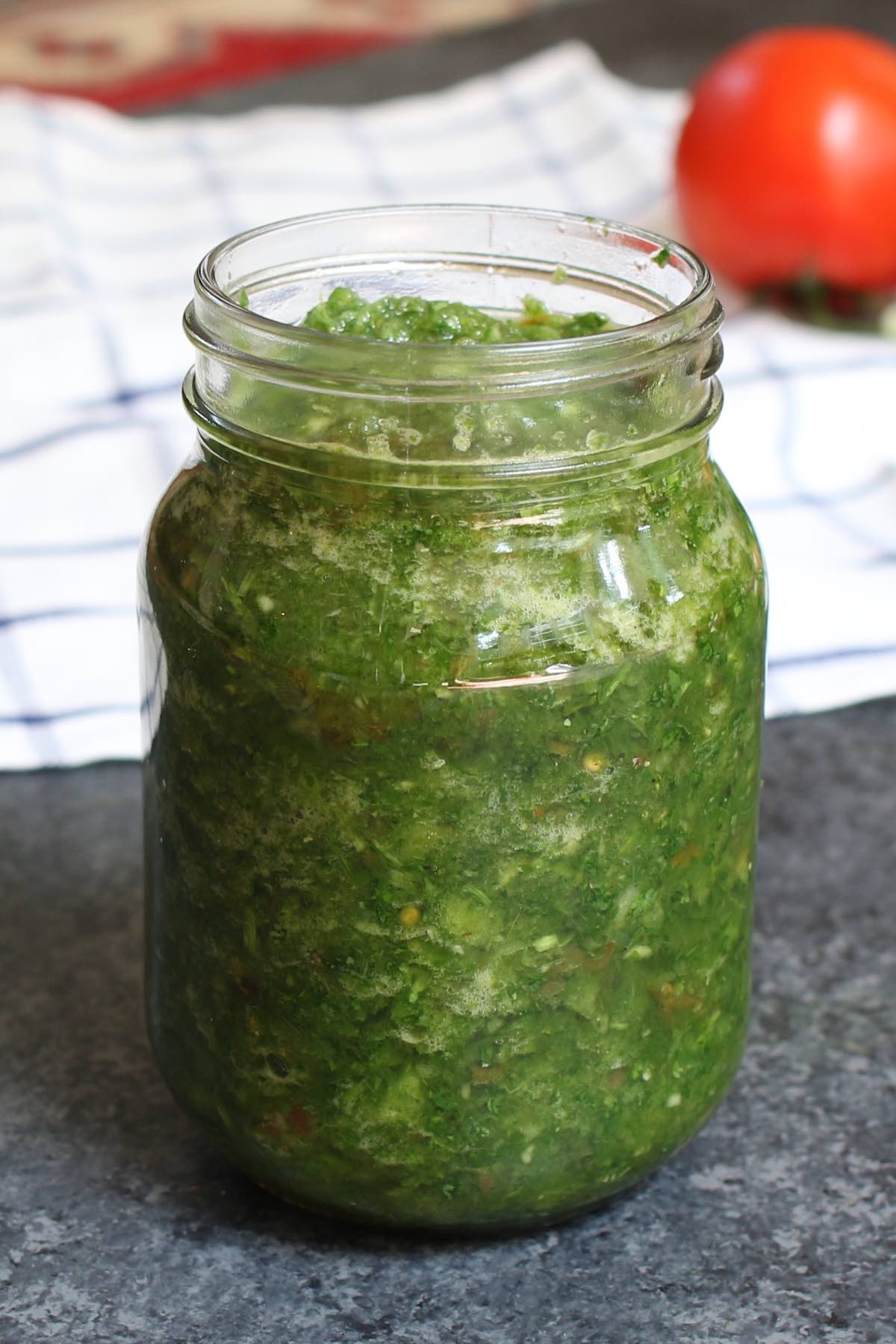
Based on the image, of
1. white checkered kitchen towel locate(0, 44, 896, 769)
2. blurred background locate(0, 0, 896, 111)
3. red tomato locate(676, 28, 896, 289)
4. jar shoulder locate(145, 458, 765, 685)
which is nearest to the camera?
jar shoulder locate(145, 458, 765, 685)

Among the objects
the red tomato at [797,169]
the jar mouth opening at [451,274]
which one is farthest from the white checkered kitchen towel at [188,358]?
the jar mouth opening at [451,274]

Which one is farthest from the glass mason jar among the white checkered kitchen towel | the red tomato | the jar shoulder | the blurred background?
the blurred background

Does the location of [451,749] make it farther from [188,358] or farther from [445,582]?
[188,358]

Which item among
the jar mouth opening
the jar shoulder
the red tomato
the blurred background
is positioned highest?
the jar mouth opening

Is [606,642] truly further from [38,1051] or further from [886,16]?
[886,16]

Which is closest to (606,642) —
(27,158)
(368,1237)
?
(368,1237)

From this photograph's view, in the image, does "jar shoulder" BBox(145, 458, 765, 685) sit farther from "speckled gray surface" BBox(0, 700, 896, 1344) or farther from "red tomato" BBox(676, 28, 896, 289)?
"red tomato" BBox(676, 28, 896, 289)

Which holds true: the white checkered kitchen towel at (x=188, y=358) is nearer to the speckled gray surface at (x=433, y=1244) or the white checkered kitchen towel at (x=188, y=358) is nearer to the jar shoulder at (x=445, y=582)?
the speckled gray surface at (x=433, y=1244)

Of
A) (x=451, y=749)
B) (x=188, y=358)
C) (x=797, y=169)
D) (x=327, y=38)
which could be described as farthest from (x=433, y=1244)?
(x=327, y=38)
